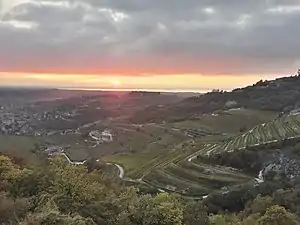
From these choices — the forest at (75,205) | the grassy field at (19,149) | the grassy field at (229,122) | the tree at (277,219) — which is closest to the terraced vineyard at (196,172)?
the grassy field at (19,149)

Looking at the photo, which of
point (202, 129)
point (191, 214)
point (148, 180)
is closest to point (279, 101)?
point (202, 129)

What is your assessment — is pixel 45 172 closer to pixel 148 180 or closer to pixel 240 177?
pixel 148 180

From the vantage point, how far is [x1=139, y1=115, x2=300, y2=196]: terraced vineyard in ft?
201

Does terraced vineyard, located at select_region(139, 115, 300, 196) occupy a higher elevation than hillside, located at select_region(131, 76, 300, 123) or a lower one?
lower

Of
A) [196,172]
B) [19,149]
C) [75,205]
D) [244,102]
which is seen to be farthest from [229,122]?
[75,205]

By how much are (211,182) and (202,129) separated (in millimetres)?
49459

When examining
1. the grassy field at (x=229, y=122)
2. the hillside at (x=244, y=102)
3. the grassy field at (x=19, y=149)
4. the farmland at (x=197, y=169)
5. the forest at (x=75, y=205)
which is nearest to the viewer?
the forest at (x=75, y=205)

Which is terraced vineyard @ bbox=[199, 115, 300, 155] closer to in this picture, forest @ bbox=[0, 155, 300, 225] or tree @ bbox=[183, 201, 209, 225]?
tree @ bbox=[183, 201, 209, 225]

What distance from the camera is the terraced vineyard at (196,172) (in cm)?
6141

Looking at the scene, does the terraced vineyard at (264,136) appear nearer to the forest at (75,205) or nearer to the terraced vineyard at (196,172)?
the terraced vineyard at (196,172)

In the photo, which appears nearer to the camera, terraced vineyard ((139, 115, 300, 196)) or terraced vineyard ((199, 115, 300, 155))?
terraced vineyard ((139, 115, 300, 196))

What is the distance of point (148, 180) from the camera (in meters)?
64.6

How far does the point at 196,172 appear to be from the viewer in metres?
65.5

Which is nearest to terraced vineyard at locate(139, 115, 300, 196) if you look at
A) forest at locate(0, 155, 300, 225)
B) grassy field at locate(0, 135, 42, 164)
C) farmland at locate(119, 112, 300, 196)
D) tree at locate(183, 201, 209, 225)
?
farmland at locate(119, 112, 300, 196)
